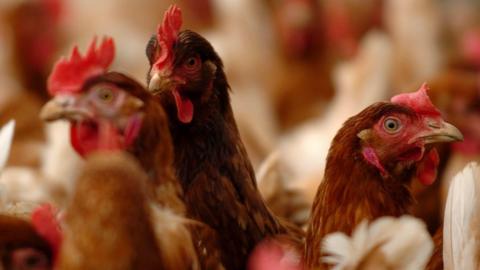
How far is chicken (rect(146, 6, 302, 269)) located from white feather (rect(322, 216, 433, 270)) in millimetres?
371

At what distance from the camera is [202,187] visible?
2.52 m

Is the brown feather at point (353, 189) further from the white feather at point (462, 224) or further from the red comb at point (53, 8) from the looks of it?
the red comb at point (53, 8)

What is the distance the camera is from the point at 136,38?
5.81 m

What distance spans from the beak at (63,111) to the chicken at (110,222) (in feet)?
0.35

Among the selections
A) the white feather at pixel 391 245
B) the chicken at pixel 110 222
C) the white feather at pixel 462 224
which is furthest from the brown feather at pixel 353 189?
the chicken at pixel 110 222

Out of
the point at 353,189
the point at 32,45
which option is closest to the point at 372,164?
the point at 353,189

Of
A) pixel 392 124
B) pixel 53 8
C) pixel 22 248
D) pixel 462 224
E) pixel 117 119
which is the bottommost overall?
pixel 462 224

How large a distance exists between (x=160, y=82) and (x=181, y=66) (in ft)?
0.22

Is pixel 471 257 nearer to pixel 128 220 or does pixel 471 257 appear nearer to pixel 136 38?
pixel 128 220

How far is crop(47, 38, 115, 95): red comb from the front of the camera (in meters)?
2.13

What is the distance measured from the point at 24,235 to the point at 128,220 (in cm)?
24

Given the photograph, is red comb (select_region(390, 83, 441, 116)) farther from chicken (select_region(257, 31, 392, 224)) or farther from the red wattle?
chicken (select_region(257, 31, 392, 224))

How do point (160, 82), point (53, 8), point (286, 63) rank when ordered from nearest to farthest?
point (160, 82), point (53, 8), point (286, 63)

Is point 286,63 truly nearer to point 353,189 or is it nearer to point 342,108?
point 342,108
